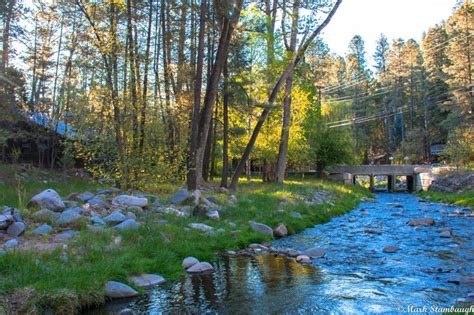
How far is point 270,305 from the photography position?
6.36 m

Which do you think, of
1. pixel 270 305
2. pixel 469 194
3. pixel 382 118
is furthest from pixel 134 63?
pixel 382 118

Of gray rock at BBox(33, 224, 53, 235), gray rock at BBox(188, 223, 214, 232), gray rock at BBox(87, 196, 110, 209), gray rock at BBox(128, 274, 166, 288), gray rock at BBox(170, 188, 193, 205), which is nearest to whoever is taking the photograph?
gray rock at BBox(128, 274, 166, 288)

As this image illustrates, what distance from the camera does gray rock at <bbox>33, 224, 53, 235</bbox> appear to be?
851 centimetres

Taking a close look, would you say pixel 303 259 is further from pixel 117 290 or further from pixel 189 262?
pixel 117 290

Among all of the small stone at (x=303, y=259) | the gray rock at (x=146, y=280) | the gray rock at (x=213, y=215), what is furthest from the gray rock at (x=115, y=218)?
the small stone at (x=303, y=259)

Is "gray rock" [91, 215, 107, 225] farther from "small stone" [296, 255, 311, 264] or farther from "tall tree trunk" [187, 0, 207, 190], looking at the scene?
"tall tree trunk" [187, 0, 207, 190]

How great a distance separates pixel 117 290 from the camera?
6809 millimetres

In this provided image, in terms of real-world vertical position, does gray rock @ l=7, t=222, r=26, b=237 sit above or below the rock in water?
above

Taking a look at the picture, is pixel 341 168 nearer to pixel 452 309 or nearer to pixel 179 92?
pixel 179 92

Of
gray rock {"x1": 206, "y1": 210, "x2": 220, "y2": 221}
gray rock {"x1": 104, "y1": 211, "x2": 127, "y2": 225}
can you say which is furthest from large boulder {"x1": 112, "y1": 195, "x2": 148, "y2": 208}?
gray rock {"x1": 206, "y1": 210, "x2": 220, "y2": 221}

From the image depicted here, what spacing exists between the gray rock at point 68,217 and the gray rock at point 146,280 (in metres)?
2.69

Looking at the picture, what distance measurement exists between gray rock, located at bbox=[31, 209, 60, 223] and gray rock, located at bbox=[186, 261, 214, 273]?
334 cm

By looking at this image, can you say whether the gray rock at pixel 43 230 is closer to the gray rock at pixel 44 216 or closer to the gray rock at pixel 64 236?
the gray rock at pixel 64 236

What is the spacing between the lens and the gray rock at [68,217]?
936cm
